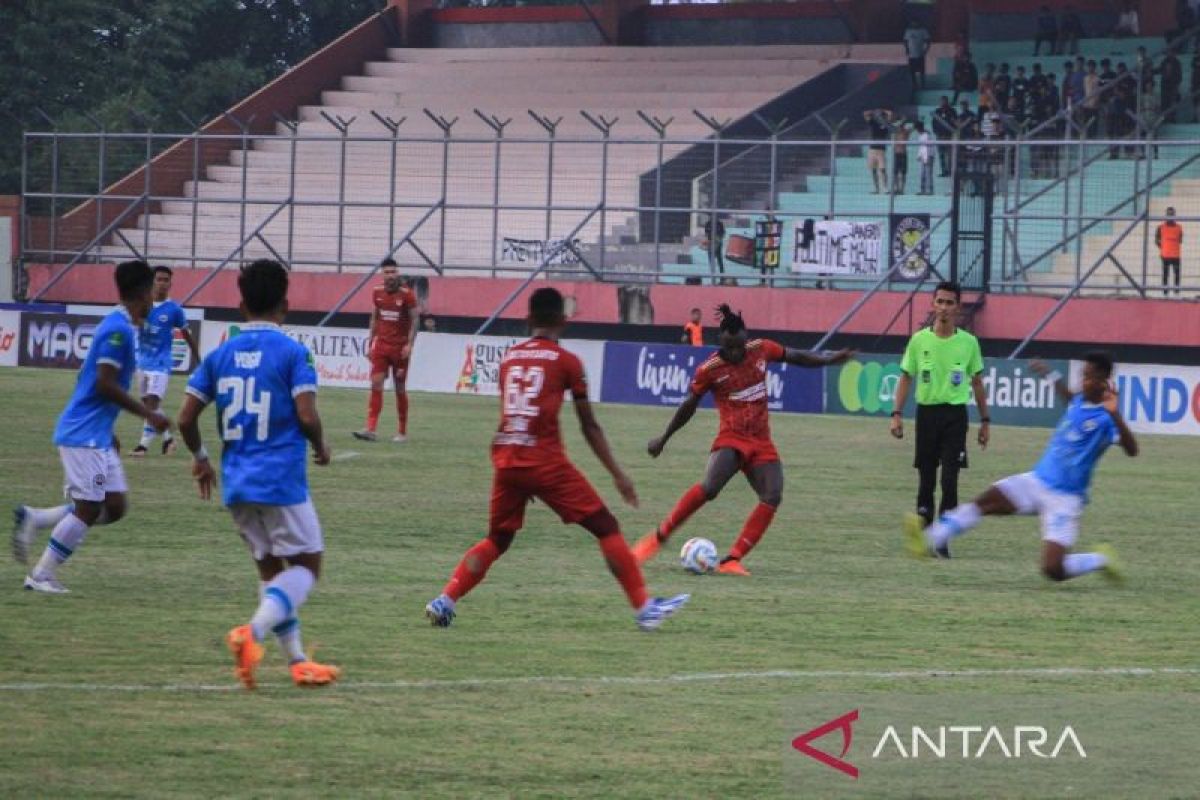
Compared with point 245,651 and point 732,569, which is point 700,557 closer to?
point 732,569

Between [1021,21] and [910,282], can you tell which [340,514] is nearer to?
[910,282]

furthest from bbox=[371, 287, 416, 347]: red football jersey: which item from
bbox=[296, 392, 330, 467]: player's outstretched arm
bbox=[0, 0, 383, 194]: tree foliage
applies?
bbox=[0, 0, 383, 194]: tree foliage

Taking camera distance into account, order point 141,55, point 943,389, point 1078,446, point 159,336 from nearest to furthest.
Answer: point 1078,446, point 943,389, point 159,336, point 141,55

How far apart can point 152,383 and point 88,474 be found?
402 inches

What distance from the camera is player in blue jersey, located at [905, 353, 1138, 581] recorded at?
46.4 feet

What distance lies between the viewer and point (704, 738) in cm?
909

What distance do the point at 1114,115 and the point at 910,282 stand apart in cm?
624

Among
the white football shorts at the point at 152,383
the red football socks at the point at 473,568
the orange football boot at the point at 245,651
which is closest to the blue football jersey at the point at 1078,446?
the red football socks at the point at 473,568

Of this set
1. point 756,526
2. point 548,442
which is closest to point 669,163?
point 756,526

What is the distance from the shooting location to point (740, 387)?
15.1 metres

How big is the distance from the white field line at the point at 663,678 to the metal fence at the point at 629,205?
26.4 meters

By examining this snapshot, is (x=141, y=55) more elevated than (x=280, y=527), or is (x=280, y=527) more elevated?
(x=141, y=55)

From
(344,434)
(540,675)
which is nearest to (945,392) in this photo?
(540,675)

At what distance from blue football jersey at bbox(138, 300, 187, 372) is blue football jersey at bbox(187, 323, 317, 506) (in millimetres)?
12946
